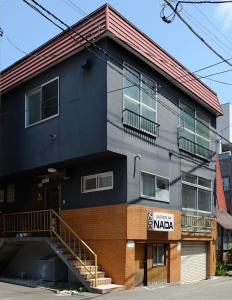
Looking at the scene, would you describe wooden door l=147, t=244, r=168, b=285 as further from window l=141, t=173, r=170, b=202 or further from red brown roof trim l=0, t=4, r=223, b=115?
red brown roof trim l=0, t=4, r=223, b=115

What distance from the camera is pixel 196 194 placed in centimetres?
2295

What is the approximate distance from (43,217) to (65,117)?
4.38 metres

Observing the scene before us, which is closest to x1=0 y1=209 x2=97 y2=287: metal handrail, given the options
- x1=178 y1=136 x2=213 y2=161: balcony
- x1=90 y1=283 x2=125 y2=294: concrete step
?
x1=90 y1=283 x2=125 y2=294: concrete step

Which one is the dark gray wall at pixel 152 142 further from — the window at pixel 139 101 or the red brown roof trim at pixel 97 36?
the red brown roof trim at pixel 97 36

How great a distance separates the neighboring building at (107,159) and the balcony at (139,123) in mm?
42

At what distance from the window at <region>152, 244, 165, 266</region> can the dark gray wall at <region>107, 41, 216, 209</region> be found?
1631 millimetres

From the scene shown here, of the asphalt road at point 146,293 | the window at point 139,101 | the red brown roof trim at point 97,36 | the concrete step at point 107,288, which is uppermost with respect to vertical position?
the red brown roof trim at point 97,36

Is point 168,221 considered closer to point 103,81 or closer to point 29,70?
point 103,81

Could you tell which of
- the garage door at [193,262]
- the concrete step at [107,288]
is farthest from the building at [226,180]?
the concrete step at [107,288]

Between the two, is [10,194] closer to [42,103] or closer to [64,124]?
[42,103]

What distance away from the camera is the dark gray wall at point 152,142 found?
58.2 feet

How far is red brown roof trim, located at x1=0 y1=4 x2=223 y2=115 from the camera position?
17766mm

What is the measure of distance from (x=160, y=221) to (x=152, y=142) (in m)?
3.11

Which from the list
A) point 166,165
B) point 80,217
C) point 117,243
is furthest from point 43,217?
point 166,165
